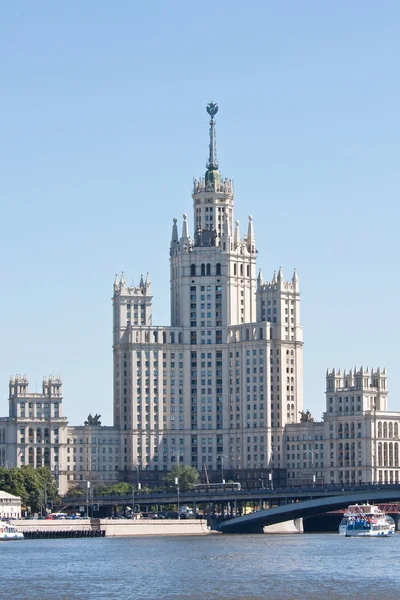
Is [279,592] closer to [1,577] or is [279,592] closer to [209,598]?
[209,598]

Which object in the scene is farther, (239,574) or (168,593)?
(239,574)

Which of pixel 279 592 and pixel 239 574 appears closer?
pixel 279 592

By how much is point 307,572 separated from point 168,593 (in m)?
27.5

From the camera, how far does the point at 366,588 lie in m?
179

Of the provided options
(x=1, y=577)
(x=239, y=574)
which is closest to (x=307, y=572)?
(x=239, y=574)

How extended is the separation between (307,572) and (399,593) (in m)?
26.1

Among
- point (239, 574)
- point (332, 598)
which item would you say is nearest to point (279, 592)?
point (332, 598)

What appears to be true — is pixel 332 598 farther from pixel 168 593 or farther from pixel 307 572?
pixel 307 572

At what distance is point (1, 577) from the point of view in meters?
196

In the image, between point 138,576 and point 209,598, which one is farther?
point 138,576

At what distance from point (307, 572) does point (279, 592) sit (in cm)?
2291

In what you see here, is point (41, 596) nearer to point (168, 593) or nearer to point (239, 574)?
point (168, 593)

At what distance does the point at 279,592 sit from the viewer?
176 m

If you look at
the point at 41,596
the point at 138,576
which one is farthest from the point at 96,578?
the point at 41,596
